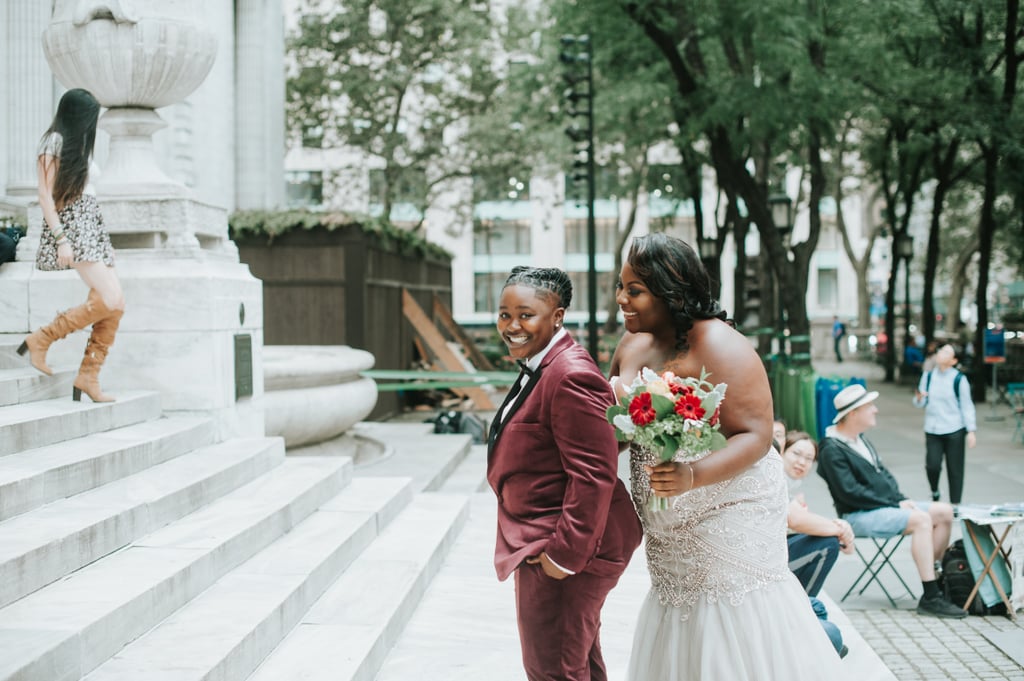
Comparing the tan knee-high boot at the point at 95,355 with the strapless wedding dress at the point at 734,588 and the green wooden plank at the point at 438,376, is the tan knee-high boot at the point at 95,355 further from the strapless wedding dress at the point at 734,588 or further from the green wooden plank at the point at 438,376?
the green wooden plank at the point at 438,376

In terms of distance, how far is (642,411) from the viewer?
316 centimetres

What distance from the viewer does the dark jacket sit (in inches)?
284

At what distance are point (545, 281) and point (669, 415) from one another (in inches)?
27.8

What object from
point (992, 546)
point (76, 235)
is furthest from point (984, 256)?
point (76, 235)

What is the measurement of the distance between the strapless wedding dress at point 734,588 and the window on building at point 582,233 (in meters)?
65.9

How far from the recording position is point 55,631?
3.77m

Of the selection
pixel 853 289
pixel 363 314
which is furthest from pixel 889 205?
pixel 853 289

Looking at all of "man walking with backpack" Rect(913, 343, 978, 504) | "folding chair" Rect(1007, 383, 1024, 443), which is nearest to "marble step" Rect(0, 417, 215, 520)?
"man walking with backpack" Rect(913, 343, 978, 504)

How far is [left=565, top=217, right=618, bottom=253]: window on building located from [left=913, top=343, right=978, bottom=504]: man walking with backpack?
193 ft

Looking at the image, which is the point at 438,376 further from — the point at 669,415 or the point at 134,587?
the point at 669,415

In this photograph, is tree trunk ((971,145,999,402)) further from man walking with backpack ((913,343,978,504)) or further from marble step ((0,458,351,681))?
marble step ((0,458,351,681))

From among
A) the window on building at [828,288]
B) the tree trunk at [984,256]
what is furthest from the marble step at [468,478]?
the window on building at [828,288]

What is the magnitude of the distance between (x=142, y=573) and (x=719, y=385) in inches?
110

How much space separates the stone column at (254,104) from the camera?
69.2 ft
